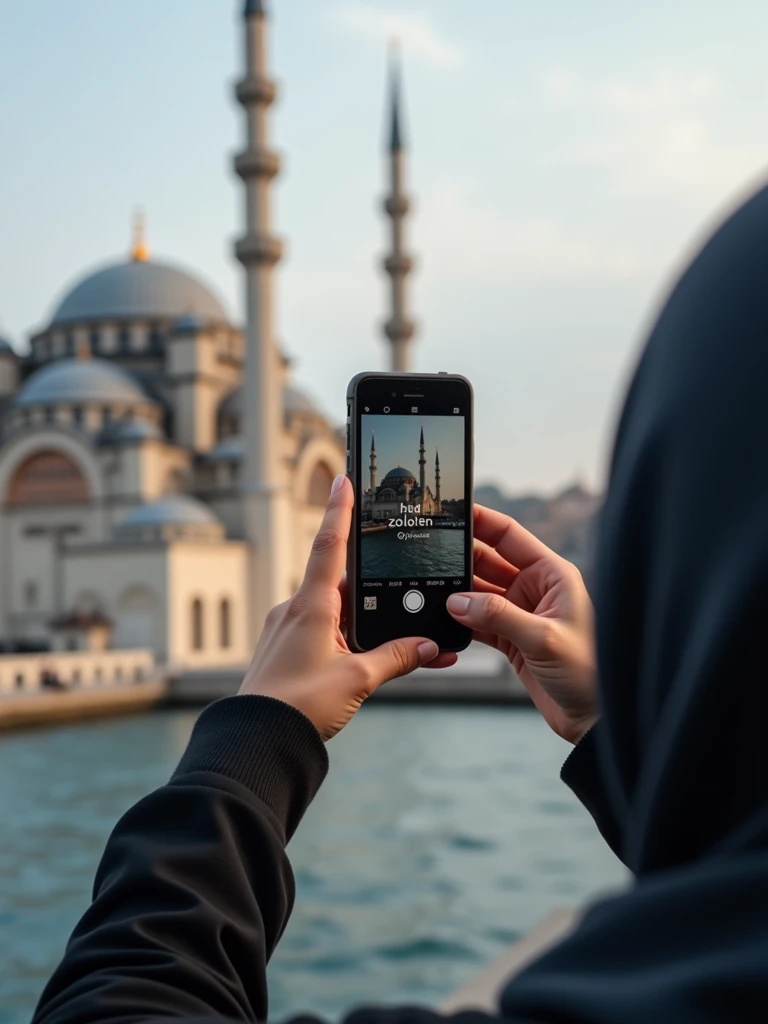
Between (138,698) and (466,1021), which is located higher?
(466,1021)

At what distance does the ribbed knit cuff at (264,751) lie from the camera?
2.85 feet

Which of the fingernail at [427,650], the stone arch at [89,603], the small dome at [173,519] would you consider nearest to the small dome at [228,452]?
the small dome at [173,519]

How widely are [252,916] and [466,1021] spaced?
0.32 metres

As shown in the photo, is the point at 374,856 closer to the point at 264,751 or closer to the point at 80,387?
the point at 264,751

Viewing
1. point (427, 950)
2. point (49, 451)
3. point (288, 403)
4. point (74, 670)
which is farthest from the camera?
point (288, 403)

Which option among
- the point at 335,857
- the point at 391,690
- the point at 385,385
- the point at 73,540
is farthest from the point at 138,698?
the point at 385,385

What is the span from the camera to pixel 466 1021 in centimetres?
52

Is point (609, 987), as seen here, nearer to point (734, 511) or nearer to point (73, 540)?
point (734, 511)

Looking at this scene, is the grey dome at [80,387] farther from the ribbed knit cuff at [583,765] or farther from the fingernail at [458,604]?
the ribbed knit cuff at [583,765]

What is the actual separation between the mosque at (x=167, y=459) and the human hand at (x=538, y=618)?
2058 cm

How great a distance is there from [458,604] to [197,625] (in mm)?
22387

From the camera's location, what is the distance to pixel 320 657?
1.00m

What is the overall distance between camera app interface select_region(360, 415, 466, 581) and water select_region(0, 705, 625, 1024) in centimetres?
459

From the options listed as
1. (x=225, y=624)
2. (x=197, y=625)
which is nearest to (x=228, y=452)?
(x=225, y=624)
